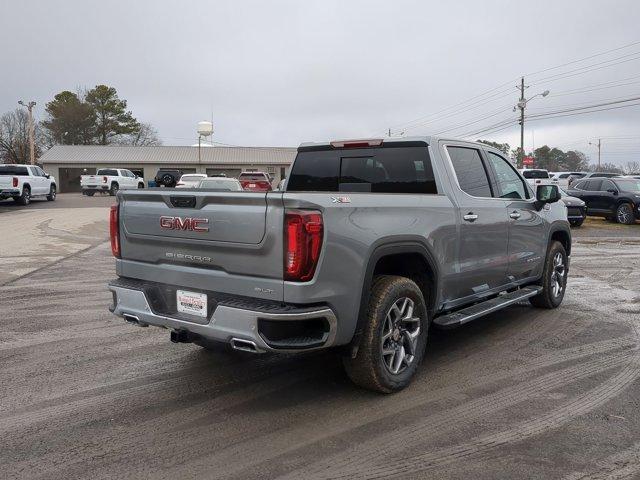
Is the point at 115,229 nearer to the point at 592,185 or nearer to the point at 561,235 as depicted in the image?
the point at 561,235

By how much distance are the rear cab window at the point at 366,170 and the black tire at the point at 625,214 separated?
18.3 m

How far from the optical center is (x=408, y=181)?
5113mm

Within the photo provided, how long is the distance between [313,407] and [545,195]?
3.89m

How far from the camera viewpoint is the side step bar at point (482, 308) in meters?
4.79

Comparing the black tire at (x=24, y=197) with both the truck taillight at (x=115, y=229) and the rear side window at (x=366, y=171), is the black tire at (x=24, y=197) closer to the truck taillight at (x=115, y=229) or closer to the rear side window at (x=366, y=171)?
the rear side window at (x=366, y=171)

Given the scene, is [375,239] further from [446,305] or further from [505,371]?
[505,371]

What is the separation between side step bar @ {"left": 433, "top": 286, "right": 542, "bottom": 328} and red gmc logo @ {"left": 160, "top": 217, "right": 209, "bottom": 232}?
2.13m

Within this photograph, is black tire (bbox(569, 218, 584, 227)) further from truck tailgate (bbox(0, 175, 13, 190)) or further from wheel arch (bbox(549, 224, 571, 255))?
truck tailgate (bbox(0, 175, 13, 190))

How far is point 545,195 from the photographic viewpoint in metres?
6.41

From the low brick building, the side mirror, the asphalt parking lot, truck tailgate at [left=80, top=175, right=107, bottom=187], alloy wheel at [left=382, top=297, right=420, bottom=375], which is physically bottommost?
the asphalt parking lot

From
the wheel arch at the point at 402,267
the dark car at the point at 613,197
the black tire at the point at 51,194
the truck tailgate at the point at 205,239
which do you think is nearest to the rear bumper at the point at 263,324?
the truck tailgate at the point at 205,239

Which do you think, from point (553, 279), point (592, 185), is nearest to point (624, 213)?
point (592, 185)

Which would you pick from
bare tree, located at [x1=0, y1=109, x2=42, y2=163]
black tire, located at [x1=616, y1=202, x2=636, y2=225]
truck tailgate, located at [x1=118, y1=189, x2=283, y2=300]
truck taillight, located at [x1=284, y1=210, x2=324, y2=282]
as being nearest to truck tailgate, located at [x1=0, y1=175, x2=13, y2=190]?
truck tailgate, located at [x1=118, y1=189, x2=283, y2=300]

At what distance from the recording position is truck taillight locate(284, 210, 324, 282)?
11.5 feet
